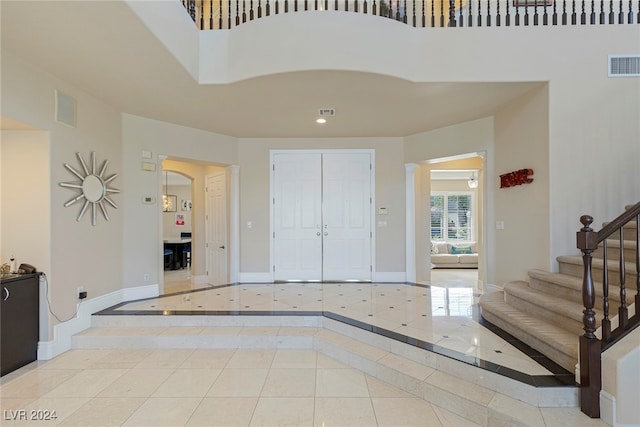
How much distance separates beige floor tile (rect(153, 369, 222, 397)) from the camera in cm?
259

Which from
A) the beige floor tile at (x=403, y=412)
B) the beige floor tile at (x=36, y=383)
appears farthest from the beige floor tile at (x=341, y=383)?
the beige floor tile at (x=36, y=383)

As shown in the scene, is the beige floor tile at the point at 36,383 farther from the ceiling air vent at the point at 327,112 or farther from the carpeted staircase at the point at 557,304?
the carpeted staircase at the point at 557,304

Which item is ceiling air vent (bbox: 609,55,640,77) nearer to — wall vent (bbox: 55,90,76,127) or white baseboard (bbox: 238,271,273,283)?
white baseboard (bbox: 238,271,273,283)

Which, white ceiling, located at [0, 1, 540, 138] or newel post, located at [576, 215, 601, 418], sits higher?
white ceiling, located at [0, 1, 540, 138]

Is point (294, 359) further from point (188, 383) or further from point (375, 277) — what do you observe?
point (375, 277)

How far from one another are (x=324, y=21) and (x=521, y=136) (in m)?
2.83

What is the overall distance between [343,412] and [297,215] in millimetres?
3798

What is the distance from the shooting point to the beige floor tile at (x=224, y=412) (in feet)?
7.27

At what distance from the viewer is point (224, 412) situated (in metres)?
→ 2.34

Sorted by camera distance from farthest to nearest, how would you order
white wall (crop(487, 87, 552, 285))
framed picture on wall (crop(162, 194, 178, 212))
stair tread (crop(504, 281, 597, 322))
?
framed picture on wall (crop(162, 194, 178, 212))
white wall (crop(487, 87, 552, 285))
stair tread (crop(504, 281, 597, 322))

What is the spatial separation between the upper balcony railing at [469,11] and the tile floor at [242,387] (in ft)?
11.2

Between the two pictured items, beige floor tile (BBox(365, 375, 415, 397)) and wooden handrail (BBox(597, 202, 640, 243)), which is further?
beige floor tile (BBox(365, 375, 415, 397))

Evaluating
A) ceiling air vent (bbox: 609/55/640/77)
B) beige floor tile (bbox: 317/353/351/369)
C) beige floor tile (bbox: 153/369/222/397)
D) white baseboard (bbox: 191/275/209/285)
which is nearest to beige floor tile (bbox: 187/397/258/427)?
beige floor tile (bbox: 153/369/222/397)

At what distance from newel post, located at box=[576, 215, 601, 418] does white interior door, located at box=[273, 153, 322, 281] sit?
409 cm
